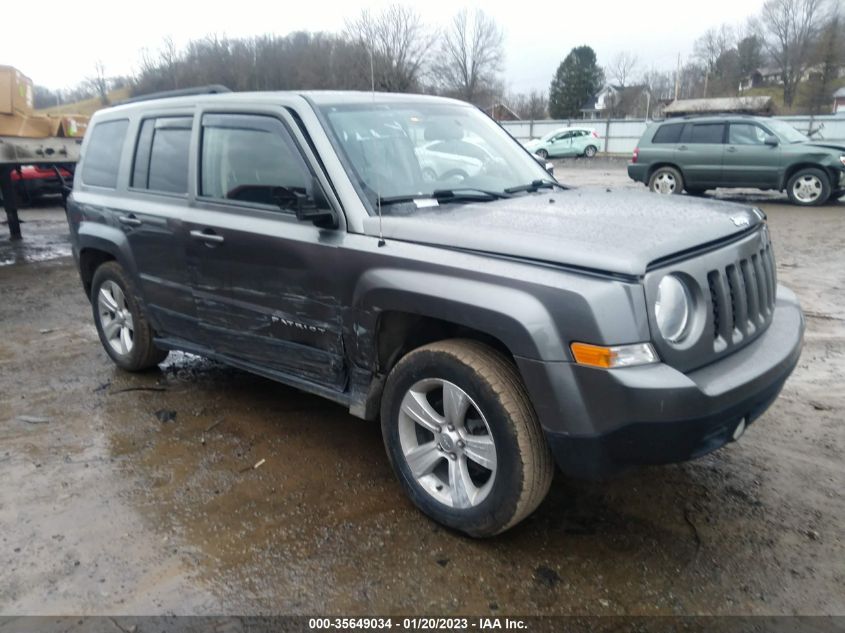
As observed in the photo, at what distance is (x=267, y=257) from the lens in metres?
3.48

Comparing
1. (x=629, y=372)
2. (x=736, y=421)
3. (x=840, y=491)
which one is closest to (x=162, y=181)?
(x=629, y=372)

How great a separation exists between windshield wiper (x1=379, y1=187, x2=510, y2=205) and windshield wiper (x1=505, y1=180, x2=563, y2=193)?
192 mm

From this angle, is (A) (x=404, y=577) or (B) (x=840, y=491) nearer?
(A) (x=404, y=577)

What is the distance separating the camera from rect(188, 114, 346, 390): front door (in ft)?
10.9

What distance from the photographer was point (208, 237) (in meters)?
3.77

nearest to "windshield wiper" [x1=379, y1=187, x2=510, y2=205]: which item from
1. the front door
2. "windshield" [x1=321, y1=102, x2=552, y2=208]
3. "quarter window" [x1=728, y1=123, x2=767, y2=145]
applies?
"windshield" [x1=321, y1=102, x2=552, y2=208]

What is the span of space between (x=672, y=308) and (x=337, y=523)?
1.74 meters

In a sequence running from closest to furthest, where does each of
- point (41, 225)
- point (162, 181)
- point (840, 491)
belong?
point (840, 491), point (162, 181), point (41, 225)

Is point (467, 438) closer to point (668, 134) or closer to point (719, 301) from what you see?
point (719, 301)

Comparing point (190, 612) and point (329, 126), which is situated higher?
point (329, 126)

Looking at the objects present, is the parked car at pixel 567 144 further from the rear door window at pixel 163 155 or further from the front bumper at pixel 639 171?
the rear door window at pixel 163 155

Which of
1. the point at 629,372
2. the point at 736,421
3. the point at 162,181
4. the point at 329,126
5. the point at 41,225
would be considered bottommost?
the point at 41,225

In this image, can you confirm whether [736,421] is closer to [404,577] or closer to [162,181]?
[404,577]

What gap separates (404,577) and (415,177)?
1.91 meters
